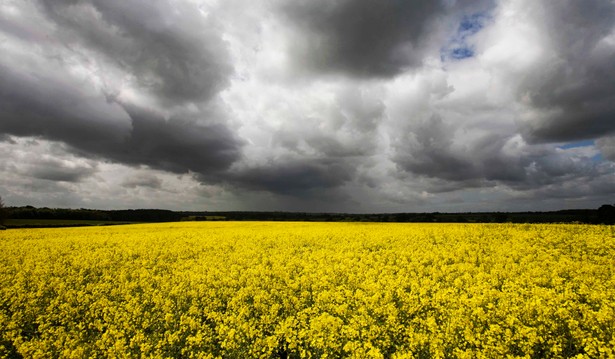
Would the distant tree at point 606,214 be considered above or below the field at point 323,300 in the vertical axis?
above

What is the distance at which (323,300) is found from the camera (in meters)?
9.24

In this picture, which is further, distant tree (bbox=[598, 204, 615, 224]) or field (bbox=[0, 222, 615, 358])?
distant tree (bbox=[598, 204, 615, 224])

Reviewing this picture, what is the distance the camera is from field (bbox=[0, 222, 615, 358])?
6.79m

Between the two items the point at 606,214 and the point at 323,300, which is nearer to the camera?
the point at 323,300

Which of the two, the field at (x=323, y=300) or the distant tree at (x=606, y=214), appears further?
the distant tree at (x=606, y=214)

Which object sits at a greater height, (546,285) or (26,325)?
(546,285)

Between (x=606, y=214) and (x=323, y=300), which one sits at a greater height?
(x=606, y=214)

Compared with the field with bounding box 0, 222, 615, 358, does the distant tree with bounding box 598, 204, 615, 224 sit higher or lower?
higher

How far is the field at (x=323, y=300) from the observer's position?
6.79 meters

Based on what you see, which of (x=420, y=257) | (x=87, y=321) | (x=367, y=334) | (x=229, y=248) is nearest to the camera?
(x=367, y=334)

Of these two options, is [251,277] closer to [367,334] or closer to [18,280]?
[367,334]

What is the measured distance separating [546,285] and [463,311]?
5329 mm

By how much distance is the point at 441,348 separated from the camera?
238 inches

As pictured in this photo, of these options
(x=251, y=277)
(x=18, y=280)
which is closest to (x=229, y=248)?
(x=251, y=277)
